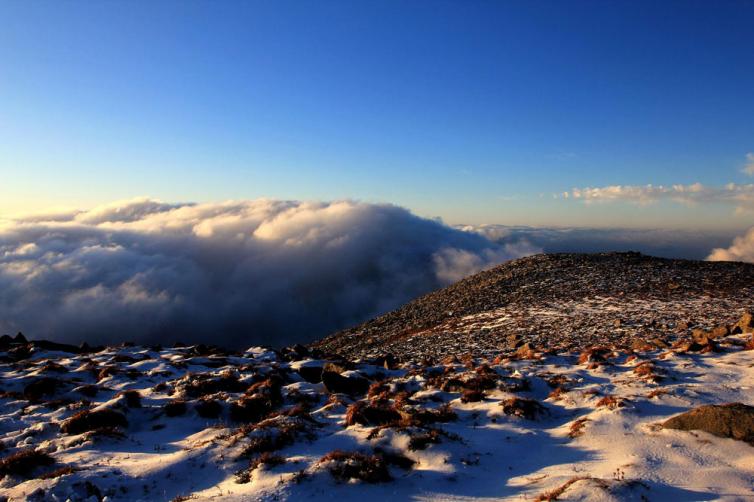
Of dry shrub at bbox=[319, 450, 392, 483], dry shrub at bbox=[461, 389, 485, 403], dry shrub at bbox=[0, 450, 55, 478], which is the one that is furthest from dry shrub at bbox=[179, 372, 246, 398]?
dry shrub at bbox=[319, 450, 392, 483]

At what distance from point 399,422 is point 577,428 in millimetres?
5550

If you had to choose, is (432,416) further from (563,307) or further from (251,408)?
(563,307)

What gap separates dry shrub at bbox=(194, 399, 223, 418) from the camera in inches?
630

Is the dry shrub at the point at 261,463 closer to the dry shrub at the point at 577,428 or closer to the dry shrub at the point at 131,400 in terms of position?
the dry shrub at the point at 577,428

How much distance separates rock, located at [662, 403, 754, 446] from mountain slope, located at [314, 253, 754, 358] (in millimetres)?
14617

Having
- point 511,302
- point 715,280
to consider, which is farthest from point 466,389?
point 715,280

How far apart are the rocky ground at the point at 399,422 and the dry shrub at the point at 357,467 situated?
34 mm

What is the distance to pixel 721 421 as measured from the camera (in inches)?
432

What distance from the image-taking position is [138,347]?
3106 centimetres

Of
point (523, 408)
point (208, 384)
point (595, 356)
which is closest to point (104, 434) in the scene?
point (208, 384)

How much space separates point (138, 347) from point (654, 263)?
57.3m

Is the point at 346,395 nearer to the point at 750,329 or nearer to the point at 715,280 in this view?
the point at 750,329

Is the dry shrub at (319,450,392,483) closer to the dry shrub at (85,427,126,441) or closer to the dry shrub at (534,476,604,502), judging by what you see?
the dry shrub at (534,476,604,502)

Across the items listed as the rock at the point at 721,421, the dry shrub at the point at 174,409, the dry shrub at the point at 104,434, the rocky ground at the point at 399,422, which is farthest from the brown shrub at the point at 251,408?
the rock at the point at 721,421
